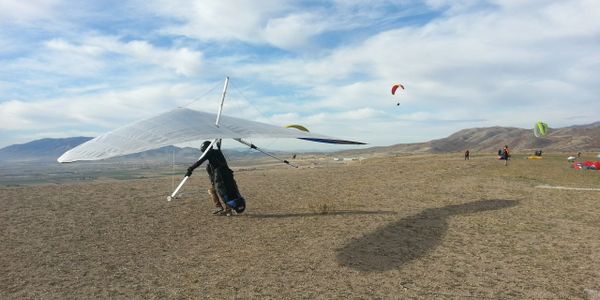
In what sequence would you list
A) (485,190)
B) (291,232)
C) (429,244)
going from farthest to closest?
(485,190) < (291,232) < (429,244)

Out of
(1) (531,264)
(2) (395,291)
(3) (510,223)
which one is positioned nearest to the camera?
(2) (395,291)

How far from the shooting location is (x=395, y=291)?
21.6 ft

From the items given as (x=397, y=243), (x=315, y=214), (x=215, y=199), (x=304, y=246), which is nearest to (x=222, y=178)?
(x=215, y=199)

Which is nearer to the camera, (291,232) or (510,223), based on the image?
(291,232)

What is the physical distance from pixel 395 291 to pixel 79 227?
9.41m

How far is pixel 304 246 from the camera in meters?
9.38

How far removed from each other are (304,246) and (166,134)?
444 centimetres

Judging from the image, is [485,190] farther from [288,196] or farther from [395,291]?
[395,291]

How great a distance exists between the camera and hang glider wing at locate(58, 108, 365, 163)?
27.3 ft

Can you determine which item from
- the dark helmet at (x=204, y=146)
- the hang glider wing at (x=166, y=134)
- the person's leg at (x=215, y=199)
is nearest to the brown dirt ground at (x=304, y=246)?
the person's leg at (x=215, y=199)

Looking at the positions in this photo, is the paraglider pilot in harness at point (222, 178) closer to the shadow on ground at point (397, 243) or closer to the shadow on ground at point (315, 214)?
the shadow on ground at point (315, 214)

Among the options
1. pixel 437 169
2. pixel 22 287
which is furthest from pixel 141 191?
pixel 437 169

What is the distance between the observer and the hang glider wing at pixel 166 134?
833 cm

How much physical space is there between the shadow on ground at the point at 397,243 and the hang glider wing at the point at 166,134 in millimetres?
3541
